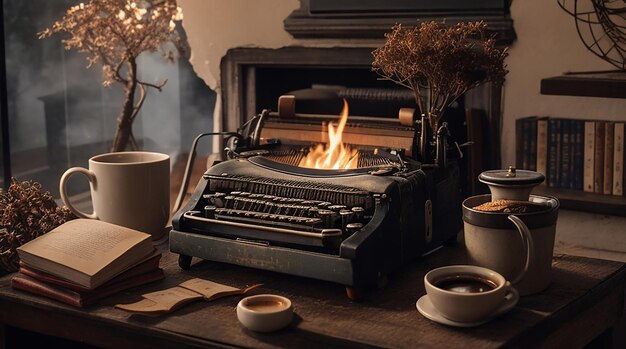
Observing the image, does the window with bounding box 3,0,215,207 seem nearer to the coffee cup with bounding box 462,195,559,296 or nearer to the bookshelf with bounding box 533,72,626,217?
the bookshelf with bounding box 533,72,626,217

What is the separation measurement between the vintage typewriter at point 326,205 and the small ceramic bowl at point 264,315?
0.17m

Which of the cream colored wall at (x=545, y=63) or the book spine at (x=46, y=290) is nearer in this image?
the book spine at (x=46, y=290)

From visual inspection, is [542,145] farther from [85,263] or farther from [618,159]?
[85,263]

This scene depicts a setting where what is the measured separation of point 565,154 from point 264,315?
5.25ft

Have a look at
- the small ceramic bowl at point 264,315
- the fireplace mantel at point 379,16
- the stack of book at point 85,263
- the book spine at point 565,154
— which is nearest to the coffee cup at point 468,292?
the small ceramic bowl at point 264,315

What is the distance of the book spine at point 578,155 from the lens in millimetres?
2932

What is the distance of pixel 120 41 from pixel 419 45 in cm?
230

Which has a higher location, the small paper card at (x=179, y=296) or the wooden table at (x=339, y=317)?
the small paper card at (x=179, y=296)

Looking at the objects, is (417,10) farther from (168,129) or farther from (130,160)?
(168,129)

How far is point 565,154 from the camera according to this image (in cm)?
297

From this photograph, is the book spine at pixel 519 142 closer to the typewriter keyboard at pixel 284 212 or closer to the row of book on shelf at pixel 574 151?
the row of book on shelf at pixel 574 151

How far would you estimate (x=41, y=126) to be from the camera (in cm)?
563

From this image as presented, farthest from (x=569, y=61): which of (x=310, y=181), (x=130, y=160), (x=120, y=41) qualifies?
(x=120, y=41)

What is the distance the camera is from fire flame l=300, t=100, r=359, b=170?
2199mm
